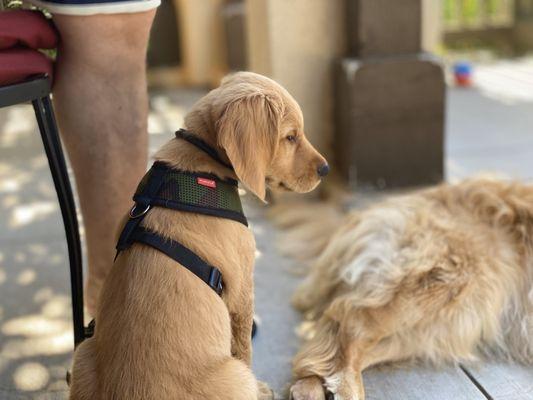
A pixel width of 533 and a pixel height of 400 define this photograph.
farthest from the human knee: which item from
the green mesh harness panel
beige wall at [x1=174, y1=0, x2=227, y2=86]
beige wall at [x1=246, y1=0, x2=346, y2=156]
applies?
beige wall at [x1=174, y1=0, x2=227, y2=86]

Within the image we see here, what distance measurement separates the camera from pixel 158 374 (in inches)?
63.5

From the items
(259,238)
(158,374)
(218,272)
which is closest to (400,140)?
(259,238)

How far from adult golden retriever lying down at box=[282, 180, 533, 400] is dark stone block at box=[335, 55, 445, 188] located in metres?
1.22

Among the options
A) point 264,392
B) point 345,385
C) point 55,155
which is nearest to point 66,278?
point 55,155

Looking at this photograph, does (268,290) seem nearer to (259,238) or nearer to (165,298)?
(259,238)

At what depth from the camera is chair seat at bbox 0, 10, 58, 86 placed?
202 centimetres

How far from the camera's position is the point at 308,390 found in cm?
227

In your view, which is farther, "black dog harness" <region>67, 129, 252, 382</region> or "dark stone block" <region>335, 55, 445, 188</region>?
"dark stone block" <region>335, 55, 445, 188</region>

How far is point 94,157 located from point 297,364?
1.01m

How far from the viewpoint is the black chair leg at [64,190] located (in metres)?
2.09

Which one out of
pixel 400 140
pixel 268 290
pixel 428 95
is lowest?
pixel 268 290

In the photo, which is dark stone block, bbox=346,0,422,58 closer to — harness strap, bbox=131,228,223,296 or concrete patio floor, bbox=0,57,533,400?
concrete patio floor, bbox=0,57,533,400

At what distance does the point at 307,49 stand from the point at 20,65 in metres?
2.17

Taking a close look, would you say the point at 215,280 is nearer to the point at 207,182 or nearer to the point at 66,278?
the point at 207,182
